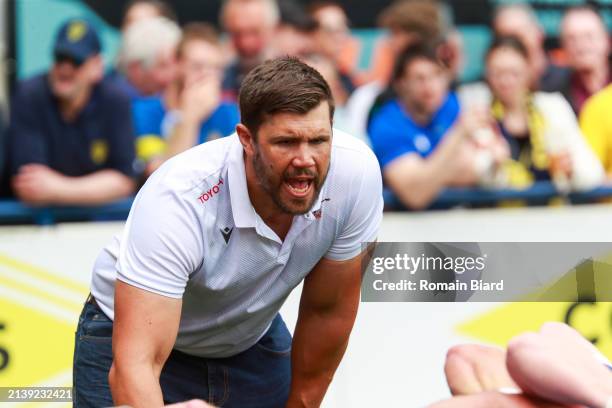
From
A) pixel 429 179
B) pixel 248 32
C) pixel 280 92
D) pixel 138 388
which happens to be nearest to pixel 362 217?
pixel 280 92

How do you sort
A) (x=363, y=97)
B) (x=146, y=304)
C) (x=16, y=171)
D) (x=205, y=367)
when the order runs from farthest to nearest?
(x=363, y=97) < (x=16, y=171) < (x=205, y=367) < (x=146, y=304)

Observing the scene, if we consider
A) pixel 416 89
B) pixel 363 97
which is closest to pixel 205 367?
pixel 416 89

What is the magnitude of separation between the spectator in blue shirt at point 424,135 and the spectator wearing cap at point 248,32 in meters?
0.99

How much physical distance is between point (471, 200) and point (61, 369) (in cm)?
198

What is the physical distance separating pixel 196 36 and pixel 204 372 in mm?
2678

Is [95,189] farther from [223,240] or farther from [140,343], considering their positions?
[140,343]

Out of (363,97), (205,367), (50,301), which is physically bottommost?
(205,367)

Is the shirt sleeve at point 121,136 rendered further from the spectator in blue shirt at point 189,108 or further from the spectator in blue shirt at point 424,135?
the spectator in blue shirt at point 424,135

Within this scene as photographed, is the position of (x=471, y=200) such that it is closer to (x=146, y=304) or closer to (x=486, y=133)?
(x=486, y=133)

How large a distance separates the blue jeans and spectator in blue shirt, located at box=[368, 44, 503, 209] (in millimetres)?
1260

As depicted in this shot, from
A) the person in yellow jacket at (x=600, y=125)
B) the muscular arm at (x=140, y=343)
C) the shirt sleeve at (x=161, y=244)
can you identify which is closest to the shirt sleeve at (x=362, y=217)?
the shirt sleeve at (x=161, y=244)

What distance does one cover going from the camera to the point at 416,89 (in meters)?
5.34

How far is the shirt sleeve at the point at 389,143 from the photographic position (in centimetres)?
516

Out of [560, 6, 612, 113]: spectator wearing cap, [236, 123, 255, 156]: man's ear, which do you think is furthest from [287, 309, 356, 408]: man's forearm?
[560, 6, 612, 113]: spectator wearing cap
